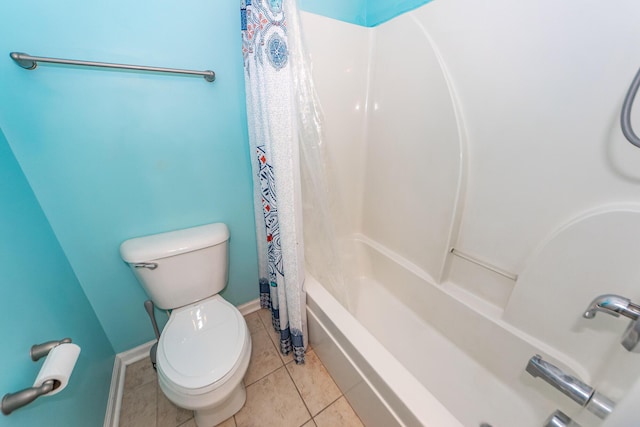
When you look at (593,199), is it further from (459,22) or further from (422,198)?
(459,22)

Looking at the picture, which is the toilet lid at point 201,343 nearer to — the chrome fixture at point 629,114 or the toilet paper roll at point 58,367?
the toilet paper roll at point 58,367

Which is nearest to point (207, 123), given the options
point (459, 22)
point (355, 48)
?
point (355, 48)

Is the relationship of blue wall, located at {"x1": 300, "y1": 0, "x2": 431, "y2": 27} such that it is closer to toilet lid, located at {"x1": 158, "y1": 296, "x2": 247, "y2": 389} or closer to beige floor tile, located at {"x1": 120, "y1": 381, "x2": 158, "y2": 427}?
toilet lid, located at {"x1": 158, "y1": 296, "x2": 247, "y2": 389}

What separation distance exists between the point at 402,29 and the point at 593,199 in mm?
1176

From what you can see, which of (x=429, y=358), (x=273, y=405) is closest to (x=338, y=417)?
(x=273, y=405)

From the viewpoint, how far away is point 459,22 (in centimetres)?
99

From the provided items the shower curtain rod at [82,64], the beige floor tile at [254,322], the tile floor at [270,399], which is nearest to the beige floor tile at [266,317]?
the beige floor tile at [254,322]

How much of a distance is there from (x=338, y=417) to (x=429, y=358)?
0.58m

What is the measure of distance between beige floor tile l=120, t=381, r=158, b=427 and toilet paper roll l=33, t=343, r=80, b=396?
0.72m

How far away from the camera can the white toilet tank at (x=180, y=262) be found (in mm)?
992

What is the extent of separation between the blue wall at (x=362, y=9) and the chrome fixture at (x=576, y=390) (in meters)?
1.68

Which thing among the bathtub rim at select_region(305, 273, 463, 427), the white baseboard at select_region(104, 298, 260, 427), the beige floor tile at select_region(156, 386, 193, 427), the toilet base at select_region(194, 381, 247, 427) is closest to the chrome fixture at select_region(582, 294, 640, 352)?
the bathtub rim at select_region(305, 273, 463, 427)

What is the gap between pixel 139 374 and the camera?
1221mm

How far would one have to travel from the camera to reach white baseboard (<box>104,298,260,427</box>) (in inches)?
39.6
